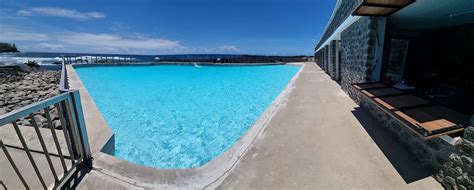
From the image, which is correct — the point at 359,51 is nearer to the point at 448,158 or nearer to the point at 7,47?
the point at 448,158

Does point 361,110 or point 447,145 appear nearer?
point 447,145

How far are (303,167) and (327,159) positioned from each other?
18.4 inches

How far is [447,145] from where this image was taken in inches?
90.7

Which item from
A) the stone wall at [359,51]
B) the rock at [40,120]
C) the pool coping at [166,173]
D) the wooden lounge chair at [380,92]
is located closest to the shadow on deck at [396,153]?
the wooden lounge chair at [380,92]

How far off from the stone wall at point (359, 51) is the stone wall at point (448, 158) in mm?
2572

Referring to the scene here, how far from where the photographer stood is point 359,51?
584 cm

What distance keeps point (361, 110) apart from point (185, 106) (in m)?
6.17

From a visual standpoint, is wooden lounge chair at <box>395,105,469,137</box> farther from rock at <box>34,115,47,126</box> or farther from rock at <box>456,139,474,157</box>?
rock at <box>34,115,47,126</box>

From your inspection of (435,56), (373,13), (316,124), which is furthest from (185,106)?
(435,56)

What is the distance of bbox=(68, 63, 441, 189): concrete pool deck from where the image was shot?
247cm

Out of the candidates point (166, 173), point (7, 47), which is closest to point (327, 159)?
point (166, 173)

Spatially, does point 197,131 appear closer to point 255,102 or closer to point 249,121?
point 249,121

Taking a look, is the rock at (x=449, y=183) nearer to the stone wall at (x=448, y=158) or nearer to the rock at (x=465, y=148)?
the stone wall at (x=448, y=158)

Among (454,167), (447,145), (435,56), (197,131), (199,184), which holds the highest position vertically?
(435,56)
